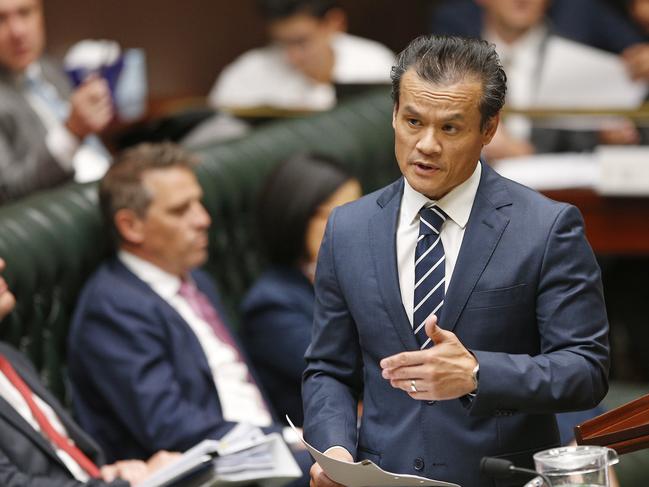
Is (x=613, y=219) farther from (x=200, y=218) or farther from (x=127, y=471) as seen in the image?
(x=127, y=471)

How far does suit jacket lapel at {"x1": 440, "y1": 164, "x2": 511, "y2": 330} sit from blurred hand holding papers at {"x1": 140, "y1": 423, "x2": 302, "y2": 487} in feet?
2.94

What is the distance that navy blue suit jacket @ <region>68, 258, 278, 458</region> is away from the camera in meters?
3.23

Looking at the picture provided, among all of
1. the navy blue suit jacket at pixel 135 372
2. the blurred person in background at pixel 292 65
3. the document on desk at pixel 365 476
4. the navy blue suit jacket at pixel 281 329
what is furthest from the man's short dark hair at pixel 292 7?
the document on desk at pixel 365 476

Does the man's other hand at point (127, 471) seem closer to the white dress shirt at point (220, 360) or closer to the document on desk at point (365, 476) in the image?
the white dress shirt at point (220, 360)

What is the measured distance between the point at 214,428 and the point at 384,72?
11.3 ft

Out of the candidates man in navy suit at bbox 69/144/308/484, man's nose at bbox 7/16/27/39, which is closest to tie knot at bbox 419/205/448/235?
man in navy suit at bbox 69/144/308/484

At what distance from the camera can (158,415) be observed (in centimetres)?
322

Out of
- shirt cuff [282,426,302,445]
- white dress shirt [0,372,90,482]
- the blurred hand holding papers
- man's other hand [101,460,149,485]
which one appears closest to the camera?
the blurred hand holding papers

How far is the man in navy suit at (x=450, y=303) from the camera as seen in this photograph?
1859 millimetres

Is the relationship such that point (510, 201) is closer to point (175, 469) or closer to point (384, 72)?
point (175, 469)

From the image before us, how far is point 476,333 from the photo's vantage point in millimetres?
1929

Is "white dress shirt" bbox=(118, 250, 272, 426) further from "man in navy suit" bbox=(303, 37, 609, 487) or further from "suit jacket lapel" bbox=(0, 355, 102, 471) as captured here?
"man in navy suit" bbox=(303, 37, 609, 487)

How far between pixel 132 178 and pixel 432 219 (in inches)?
65.6

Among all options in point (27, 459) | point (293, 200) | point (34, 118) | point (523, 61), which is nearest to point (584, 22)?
point (523, 61)
